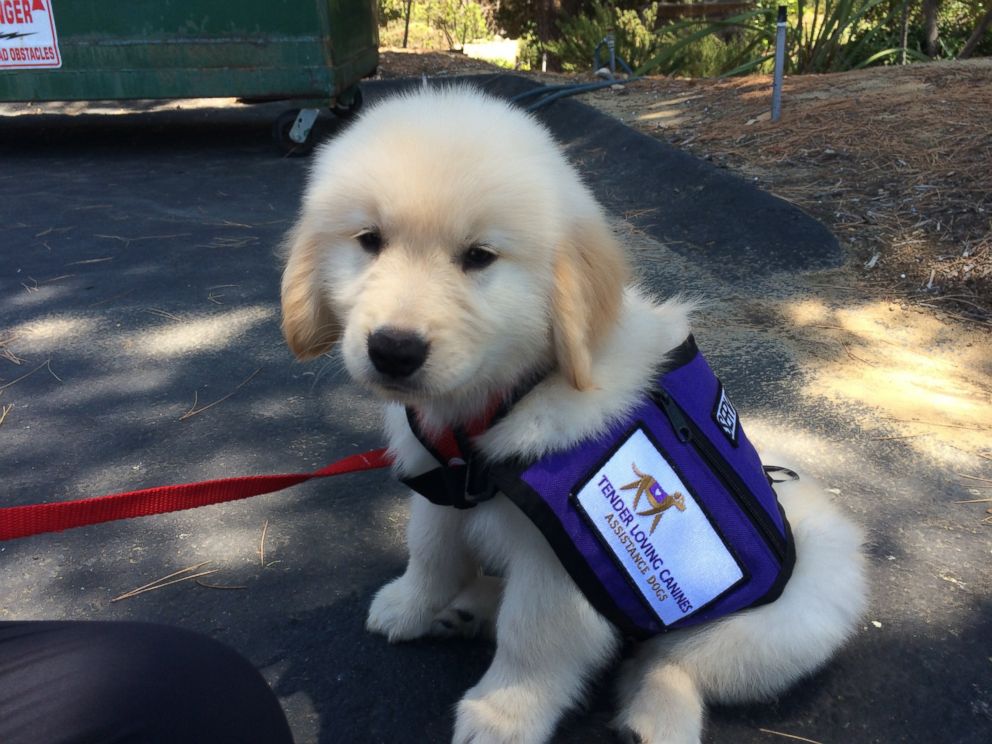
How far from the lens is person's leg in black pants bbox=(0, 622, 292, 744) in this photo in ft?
3.52

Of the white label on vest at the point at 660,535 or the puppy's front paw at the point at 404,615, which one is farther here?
the puppy's front paw at the point at 404,615

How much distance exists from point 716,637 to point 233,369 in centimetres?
259

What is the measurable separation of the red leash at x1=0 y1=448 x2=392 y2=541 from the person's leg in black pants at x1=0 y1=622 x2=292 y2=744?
0.37m

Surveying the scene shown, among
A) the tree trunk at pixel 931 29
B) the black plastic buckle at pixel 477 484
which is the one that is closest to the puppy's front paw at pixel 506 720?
the black plastic buckle at pixel 477 484

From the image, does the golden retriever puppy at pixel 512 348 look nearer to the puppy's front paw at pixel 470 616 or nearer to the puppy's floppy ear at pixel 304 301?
the puppy's floppy ear at pixel 304 301

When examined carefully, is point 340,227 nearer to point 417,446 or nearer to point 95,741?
point 417,446

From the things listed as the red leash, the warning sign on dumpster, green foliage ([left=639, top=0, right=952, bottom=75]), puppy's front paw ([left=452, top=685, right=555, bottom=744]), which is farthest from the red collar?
green foliage ([left=639, top=0, right=952, bottom=75])

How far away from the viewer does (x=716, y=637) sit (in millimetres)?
1803

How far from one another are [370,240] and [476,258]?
238mm

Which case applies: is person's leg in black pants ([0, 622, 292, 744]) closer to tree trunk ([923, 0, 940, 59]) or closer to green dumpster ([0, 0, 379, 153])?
green dumpster ([0, 0, 379, 153])

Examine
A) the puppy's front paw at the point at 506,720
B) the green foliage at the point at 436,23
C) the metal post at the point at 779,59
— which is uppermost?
the green foliage at the point at 436,23

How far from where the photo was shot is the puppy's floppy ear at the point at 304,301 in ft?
5.98

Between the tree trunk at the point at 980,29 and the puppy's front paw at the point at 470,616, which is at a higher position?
the tree trunk at the point at 980,29

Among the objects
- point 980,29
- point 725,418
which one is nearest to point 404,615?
point 725,418
